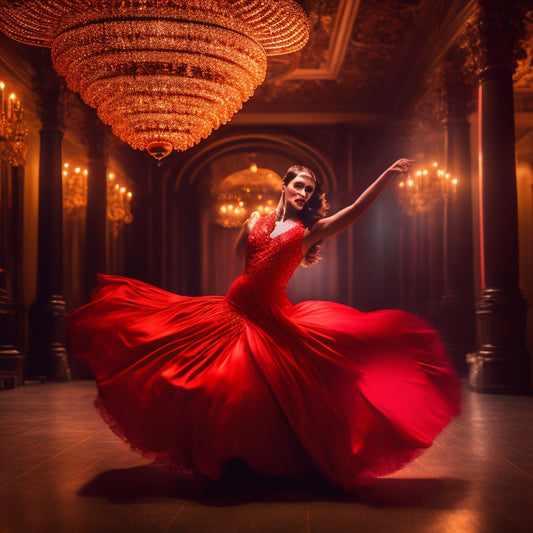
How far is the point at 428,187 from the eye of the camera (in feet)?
34.1

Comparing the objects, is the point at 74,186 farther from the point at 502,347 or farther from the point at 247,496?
the point at 247,496

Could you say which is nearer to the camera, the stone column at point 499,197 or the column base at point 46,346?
the stone column at point 499,197

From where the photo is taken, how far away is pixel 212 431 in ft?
9.62

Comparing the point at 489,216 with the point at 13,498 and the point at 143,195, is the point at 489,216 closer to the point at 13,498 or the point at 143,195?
the point at 13,498

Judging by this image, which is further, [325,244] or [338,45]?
[325,244]

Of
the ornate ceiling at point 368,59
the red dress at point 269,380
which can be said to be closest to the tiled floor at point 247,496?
the red dress at point 269,380

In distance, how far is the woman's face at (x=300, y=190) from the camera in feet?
11.7

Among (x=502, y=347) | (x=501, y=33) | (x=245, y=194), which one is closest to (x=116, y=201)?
(x=245, y=194)

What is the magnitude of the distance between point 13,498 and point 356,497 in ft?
4.87

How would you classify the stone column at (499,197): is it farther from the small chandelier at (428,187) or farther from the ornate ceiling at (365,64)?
the small chandelier at (428,187)

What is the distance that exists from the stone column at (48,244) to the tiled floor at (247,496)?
5.09 m

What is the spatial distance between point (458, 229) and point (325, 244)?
15.3 ft

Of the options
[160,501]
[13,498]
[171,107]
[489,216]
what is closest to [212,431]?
[160,501]

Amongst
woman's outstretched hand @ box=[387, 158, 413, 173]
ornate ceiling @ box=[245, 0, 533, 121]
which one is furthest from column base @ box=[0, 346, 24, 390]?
woman's outstretched hand @ box=[387, 158, 413, 173]
